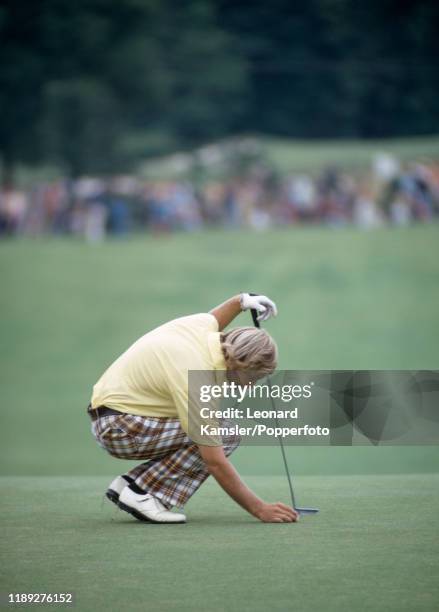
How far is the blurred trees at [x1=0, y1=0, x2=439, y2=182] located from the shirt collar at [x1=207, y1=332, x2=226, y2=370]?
25900 millimetres

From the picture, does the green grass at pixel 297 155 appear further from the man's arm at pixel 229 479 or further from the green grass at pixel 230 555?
the man's arm at pixel 229 479

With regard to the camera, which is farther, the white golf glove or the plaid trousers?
the white golf glove

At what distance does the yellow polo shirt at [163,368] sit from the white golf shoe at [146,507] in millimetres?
296

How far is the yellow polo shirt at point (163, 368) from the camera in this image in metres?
4.18

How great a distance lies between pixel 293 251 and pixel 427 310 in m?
3.38

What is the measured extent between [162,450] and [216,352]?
0.45m

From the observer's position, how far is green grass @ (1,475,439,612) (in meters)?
3.17

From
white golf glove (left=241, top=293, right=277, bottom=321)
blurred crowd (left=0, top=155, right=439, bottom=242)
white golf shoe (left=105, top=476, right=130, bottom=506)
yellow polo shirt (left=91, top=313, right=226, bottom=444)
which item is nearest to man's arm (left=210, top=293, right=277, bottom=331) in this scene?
white golf glove (left=241, top=293, right=277, bottom=321)

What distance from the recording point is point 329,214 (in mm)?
27500

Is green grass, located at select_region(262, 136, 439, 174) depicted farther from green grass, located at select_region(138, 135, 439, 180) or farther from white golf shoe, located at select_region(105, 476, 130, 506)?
white golf shoe, located at select_region(105, 476, 130, 506)

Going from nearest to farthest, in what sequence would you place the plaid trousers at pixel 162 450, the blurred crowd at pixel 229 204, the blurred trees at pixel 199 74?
the plaid trousers at pixel 162 450, the blurred crowd at pixel 229 204, the blurred trees at pixel 199 74

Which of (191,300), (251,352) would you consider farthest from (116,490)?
(191,300)

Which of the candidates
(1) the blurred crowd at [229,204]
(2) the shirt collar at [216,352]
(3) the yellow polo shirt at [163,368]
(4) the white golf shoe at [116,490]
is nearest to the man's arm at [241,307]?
(3) the yellow polo shirt at [163,368]

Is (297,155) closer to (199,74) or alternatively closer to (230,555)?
(199,74)
